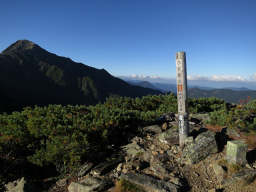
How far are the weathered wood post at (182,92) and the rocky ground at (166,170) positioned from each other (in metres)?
0.36

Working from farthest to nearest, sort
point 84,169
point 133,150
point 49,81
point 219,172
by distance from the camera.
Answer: point 49,81, point 133,150, point 84,169, point 219,172

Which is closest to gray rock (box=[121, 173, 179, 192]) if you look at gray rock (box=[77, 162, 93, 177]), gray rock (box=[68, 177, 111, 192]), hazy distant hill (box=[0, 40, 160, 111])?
gray rock (box=[68, 177, 111, 192])

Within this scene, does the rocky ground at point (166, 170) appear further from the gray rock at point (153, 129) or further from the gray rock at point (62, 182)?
the gray rock at point (153, 129)

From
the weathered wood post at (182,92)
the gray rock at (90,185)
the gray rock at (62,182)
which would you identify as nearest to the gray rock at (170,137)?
the weathered wood post at (182,92)

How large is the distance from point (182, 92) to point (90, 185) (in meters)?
4.38

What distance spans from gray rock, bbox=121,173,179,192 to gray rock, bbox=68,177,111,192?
0.59 metres

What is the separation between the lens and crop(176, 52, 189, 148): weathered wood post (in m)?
6.14

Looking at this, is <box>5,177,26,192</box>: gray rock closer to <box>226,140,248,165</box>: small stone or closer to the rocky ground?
the rocky ground

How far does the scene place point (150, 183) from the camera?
4.80m

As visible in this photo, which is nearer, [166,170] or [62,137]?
[166,170]

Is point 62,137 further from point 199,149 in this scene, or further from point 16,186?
point 199,149

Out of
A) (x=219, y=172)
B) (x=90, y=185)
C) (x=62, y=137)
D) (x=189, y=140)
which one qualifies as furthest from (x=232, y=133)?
(x=62, y=137)

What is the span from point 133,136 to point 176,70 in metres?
3.54

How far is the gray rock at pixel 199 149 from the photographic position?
234 inches
